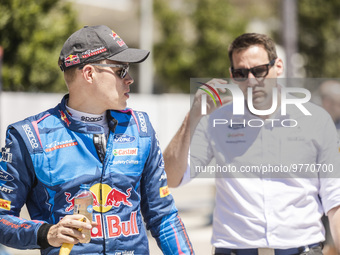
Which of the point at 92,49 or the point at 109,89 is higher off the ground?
the point at 92,49

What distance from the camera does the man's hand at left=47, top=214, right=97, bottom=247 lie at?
2477 millimetres

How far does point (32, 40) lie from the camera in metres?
14.4

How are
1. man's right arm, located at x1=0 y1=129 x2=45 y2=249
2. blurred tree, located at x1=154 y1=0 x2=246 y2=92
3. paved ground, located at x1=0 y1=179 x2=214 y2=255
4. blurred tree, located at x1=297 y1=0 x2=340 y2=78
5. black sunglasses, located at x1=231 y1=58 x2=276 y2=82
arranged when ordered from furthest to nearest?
1. blurred tree, located at x1=297 y1=0 x2=340 y2=78
2. blurred tree, located at x1=154 y1=0 x2=246 y2=92
3. paved ground, located at x1=0 y1=179 x2=214 y2=255
4. black sunglasses, located at x1=231 y1=58 x2=276 y2=82
5. man's right arm, located at x1=0 y1=129 x2=45 y2=249

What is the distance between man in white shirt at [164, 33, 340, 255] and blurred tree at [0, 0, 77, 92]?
35.8ft

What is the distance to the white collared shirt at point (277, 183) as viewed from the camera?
3381mm

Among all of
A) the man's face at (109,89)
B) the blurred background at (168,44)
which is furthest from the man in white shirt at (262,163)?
the blurred background at (168,44)

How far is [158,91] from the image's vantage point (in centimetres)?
3094

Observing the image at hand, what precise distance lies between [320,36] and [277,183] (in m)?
24.1

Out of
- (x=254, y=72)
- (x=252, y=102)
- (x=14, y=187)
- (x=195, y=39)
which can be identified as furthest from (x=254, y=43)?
(x=195, y=39)

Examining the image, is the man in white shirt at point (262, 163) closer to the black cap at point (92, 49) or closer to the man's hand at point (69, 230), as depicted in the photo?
the black cap at point (92, 49)

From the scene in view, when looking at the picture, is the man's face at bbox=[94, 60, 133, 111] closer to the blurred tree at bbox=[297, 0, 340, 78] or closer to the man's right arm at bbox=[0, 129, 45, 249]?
the man's right arm at bbox=[0, 129, 45, 249]

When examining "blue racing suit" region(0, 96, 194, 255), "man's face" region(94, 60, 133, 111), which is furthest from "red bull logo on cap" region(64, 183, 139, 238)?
"man's face" region(94, 60, 133, 111)

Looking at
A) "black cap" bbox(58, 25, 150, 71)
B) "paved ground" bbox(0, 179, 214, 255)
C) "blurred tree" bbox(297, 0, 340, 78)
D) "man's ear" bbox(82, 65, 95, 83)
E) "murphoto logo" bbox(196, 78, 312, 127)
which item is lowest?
"paved ground" bbox(0, 179, 214, 255)

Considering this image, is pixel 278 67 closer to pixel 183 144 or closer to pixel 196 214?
pixel 183 144
